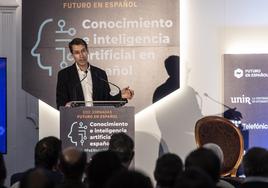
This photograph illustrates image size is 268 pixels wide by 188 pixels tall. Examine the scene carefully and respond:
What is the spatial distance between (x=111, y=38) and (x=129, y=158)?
135 inches

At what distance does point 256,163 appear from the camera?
373cm

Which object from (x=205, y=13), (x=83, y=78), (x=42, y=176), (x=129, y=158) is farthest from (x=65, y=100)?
(x=42, y=176)

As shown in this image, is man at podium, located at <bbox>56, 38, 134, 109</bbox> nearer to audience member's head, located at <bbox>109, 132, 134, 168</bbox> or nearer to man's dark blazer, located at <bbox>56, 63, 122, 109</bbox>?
man's dark blazer, located at <bbox>56, 63, 122, 109</bbox>

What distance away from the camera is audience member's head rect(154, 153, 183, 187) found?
3279 mm

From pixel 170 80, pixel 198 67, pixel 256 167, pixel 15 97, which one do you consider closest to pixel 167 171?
pixel 256 167

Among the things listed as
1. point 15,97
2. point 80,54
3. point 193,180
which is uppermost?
point 80,54

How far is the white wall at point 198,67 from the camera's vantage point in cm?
749

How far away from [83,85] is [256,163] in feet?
13.2

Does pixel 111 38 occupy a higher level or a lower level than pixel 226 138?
higher

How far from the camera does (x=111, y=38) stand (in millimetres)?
7531

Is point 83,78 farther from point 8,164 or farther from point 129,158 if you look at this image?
point 129,158

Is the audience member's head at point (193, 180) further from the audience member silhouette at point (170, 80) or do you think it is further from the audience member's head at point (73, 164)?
the audience member silhouette at point (170, 80)

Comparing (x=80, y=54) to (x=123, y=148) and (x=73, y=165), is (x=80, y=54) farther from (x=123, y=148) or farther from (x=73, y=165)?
(x=73, y=165)

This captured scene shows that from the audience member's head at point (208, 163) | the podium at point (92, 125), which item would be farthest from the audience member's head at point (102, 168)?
the podium at point (92, 125)
